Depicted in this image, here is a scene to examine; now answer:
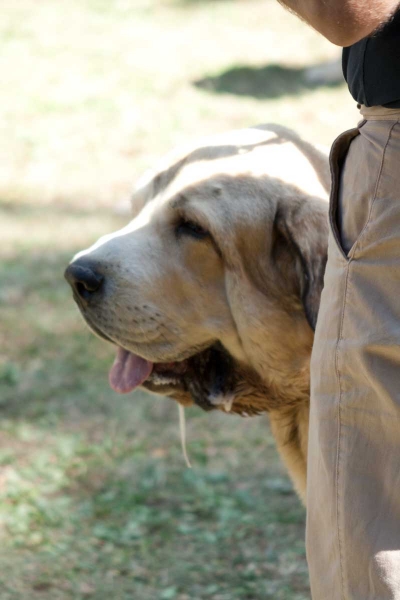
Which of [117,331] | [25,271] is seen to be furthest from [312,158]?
[25,271]

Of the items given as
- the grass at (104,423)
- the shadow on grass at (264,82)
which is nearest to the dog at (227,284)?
the grass at (104,423)

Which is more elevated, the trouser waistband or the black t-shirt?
the black t-shirt

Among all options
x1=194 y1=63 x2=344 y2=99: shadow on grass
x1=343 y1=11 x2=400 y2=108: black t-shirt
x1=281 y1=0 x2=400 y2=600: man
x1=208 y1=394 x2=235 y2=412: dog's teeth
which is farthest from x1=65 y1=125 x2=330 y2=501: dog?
x1=194 y1=63 x2=344 y2=99: shadow on grass

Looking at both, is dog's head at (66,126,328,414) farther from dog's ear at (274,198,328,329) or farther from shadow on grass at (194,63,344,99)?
shadow on grass at (194,63,344,99)

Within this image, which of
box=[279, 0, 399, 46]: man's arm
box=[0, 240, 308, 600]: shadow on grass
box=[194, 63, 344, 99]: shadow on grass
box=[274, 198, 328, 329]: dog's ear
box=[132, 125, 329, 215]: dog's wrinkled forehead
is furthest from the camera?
box=[194, 63, 344, 99]: shadow on grass

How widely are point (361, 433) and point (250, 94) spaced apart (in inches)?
466

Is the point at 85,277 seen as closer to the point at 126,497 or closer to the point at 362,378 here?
the point at 362,378

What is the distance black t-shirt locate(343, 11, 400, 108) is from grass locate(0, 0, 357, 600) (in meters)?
2.50

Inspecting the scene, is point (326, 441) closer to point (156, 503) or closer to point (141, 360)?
point (141, 360)

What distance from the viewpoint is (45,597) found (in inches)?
144

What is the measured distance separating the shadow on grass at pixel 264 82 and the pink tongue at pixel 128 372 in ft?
34.2

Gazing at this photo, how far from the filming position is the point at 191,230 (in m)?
3.02

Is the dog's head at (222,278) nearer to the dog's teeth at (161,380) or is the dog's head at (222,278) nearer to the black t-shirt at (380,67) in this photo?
the dog's teeth at (161,380)

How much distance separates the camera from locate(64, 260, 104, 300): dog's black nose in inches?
117
